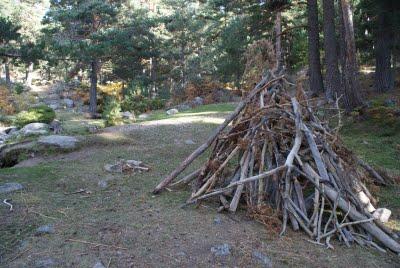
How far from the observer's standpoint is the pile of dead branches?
152 inches

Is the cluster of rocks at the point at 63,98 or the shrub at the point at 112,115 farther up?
the cluster of rocks at the point at 63,98

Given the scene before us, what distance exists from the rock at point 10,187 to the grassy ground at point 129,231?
5.4 inches

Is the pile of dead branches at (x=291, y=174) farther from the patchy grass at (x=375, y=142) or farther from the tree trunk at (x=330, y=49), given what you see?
the tree trunk at (x=330, y=49)

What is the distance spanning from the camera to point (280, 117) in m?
4.79

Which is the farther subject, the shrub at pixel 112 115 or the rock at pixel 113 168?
the shrub at pixel 112 115

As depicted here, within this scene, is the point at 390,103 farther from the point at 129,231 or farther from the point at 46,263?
the point at 46,263

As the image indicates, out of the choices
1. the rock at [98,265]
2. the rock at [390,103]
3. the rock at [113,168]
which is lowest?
the rock at [98,265]

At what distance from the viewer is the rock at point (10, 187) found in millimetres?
4823

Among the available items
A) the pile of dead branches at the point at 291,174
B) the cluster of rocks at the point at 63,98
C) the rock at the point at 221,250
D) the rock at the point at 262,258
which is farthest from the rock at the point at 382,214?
the cluster of rocks at the point at 63,98

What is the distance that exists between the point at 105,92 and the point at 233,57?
744 cm

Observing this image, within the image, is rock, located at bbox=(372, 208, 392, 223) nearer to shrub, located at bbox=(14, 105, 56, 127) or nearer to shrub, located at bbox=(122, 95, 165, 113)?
shrub, located at bbox=(14, 105, 56, 127)

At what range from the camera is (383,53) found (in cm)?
1223

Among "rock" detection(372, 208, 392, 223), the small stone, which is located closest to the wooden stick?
the small stone

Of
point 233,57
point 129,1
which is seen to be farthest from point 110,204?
point 129,1
